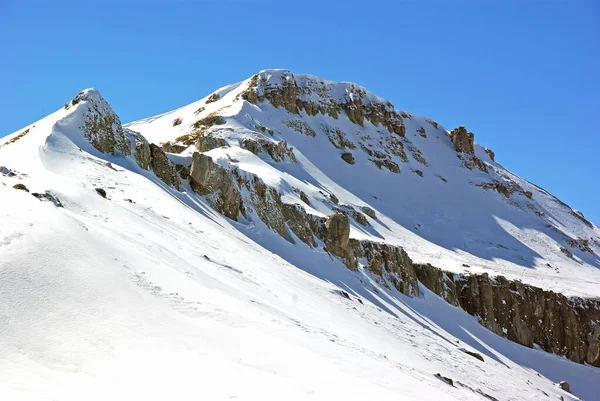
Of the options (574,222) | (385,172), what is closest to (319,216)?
(385,172)

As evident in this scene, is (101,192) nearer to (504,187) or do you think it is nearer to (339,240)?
(339,240)

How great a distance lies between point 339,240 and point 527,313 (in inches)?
823

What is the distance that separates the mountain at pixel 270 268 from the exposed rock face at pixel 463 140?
1112 centimetres

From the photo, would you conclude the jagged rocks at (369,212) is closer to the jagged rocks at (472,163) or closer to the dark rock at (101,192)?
the jagged rocks at (472,163)

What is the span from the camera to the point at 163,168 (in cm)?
2862

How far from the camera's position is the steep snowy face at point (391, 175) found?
4919cm

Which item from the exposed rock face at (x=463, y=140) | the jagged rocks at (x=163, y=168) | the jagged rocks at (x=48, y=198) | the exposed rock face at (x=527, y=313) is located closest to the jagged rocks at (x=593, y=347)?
the exposed rock face at (x=527, y=313)

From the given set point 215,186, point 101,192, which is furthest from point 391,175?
point 101,192

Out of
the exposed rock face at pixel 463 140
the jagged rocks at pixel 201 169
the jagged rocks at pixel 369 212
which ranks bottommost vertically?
the jagged rocks at pixel 201 169

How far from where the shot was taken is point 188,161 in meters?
31.5

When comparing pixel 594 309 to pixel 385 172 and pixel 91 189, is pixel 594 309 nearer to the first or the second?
pixel 385 172

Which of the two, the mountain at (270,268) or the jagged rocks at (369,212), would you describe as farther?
the jagged rocks at (369,212)

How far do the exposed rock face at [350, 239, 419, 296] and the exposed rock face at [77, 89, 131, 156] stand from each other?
18486mm

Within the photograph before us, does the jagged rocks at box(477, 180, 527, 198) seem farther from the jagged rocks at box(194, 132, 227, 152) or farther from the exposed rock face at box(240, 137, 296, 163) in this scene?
the jagged rocks at box(194, 132, 227, 152)
